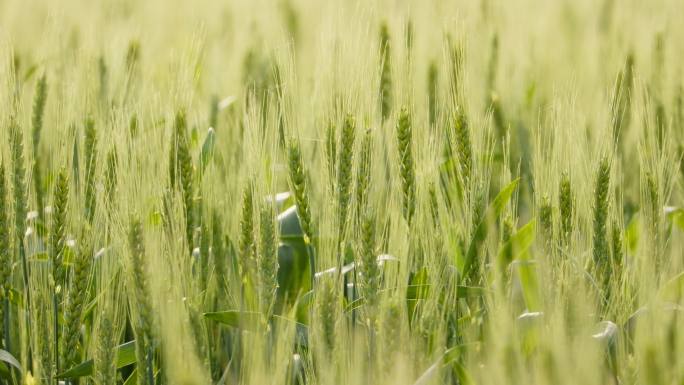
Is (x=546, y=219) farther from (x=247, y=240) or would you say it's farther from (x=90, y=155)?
(x=90, y=155)

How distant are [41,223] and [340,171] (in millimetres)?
714

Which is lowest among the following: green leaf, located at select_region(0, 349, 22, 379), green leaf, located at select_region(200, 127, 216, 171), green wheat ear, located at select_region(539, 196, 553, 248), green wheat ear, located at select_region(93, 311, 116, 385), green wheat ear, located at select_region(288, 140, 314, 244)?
green leaf, located at select_region(0, 349, 22, 379)

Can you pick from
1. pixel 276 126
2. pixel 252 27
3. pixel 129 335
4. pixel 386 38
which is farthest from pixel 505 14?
pixel 129 335

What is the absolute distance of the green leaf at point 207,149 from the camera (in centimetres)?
181

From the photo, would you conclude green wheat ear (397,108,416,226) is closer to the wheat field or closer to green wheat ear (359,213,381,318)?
the wheat field

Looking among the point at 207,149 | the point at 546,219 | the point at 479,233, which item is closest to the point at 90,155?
the point at 207,149

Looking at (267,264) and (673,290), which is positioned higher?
(267,264)

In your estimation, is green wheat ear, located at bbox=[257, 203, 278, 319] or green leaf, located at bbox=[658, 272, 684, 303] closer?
green wheat ear, located at bbox=[257, 203, 278, 319]

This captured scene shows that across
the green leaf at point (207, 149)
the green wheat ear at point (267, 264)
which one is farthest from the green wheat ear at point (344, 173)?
the green leaf at point (207, 149)

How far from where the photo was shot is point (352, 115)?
151 centimetres

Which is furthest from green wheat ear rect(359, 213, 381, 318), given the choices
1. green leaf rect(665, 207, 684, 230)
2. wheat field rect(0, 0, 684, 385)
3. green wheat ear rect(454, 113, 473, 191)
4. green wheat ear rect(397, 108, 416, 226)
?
green leaf rect(665, 207, 684, 230)

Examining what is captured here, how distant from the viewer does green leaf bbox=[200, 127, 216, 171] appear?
5.95ft

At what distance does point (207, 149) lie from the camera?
188 cm

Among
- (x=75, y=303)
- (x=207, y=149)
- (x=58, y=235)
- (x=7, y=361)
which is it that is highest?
(x=207, y=149)
